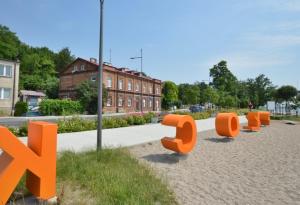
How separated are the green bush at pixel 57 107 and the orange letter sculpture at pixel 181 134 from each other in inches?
952

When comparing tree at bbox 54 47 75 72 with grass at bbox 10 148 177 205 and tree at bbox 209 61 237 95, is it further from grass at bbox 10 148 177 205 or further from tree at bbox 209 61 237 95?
grass at bbox 10 148 177 205

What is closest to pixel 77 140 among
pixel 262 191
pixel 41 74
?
pixel 262 191

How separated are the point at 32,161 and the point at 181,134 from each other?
614cm

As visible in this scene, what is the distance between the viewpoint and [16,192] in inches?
199

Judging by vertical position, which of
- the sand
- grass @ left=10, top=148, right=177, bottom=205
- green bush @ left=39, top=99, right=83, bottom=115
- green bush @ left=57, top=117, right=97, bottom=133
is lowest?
the sand

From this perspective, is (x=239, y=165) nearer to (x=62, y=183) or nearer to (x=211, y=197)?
(x=211, y=197)

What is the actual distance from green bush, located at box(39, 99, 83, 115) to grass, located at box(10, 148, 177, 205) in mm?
26123

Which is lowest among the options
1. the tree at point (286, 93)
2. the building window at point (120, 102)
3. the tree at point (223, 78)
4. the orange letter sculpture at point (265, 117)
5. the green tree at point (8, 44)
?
the orange letter sculpture at point (265, 117)

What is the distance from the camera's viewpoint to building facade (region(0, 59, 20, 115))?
34219 mm

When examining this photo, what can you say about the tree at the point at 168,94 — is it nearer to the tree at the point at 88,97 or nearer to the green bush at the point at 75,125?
the tree at the point at 88,97

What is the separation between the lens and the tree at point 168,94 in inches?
2747

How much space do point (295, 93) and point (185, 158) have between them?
126ft

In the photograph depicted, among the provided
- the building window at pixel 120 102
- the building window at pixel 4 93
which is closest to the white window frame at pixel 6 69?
the building window at pixel 4 93

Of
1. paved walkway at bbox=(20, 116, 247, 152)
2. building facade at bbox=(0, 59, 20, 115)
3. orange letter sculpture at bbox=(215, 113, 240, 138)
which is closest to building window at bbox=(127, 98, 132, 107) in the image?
building facade at bbox=(0, 59, 20, 115)
